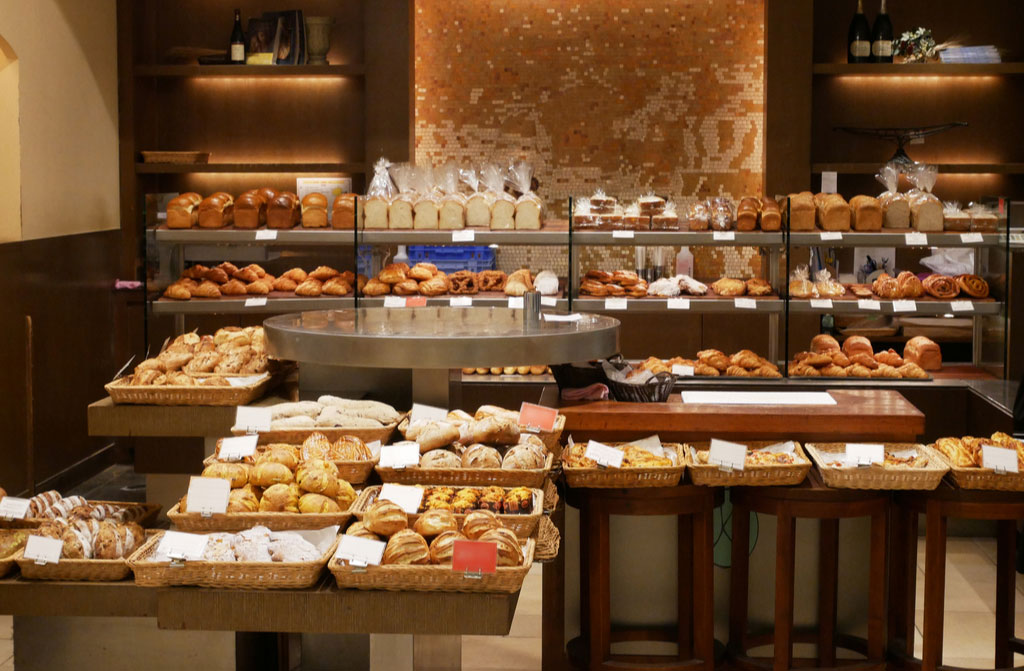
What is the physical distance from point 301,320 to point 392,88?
342cm

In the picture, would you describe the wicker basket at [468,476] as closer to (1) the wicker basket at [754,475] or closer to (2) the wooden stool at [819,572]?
(1) the wicker basket at [754,475]

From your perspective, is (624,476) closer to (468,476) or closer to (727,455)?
(727,455)

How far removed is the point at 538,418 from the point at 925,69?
444 centimetres

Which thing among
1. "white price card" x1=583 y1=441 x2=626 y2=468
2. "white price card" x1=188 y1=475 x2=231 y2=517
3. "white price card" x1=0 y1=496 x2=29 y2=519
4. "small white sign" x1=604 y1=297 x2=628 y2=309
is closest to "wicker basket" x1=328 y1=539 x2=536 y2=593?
"white price card" x1=188 y1=475 x2=231 y2=517

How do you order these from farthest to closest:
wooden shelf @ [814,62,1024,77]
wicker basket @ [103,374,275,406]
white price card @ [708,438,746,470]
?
1. wooden shelf @ [814,62,1024,77]
2. wicker basket @ [103,374,275,406]
3. white price card @ [708,438,746,470]

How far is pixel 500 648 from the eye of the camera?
4.08 m

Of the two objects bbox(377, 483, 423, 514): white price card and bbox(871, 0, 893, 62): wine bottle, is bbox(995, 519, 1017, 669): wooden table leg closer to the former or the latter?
bbox(377, 483, 423, 514): white price card

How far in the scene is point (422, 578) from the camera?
7.79 ft

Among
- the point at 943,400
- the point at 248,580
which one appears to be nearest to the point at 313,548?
the point at 248,580

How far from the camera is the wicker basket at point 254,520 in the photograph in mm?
2627

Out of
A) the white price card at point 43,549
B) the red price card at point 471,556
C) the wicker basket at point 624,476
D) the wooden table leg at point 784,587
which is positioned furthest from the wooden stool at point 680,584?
the white price card at point 43,549

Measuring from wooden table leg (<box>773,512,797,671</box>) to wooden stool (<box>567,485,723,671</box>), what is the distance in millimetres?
186

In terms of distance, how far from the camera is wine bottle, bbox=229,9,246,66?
6781mm

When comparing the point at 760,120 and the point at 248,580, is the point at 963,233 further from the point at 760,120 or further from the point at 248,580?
A: the point at 248,580
